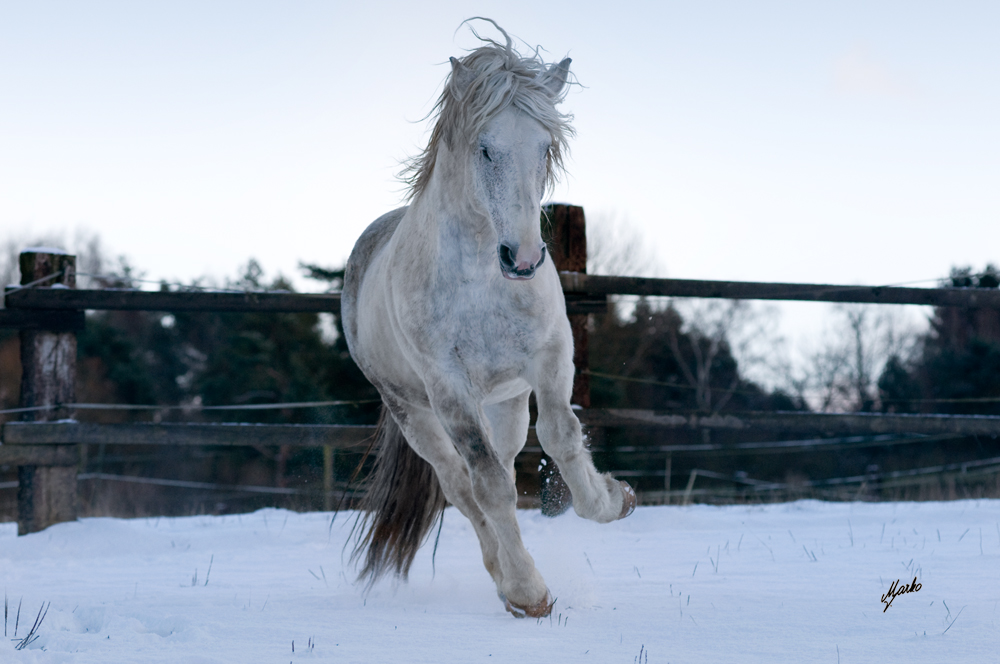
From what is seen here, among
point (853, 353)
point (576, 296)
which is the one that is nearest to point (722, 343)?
point (853, 353)

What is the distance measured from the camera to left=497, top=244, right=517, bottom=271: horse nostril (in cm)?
237

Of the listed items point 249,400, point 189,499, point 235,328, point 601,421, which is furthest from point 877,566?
point 235,328

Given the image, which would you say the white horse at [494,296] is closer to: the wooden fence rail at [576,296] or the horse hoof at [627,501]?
the horse hoof at [627,501]

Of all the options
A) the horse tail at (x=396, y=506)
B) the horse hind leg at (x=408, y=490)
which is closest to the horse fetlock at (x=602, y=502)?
the horse hind leg at (x=408, y=490)

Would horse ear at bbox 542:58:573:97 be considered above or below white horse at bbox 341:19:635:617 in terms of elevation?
above

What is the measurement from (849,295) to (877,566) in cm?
251

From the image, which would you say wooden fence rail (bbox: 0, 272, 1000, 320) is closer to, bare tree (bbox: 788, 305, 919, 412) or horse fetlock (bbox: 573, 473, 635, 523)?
horse fetlock (bbox: 573, 473, 635, 523)

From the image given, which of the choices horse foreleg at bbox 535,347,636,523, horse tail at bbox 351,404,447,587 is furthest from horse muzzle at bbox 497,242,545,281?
horse tail at bbox 351,404,447,587

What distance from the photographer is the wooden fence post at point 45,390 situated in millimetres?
5227

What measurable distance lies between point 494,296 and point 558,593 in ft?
3.88

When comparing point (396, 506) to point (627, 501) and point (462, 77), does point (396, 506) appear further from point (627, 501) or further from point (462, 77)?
point (462, 77)

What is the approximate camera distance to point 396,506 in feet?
12.5

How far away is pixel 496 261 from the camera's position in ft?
9.30

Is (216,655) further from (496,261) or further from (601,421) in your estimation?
(601,421)
